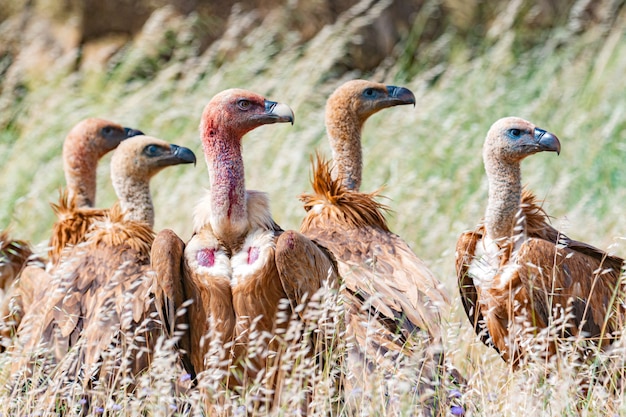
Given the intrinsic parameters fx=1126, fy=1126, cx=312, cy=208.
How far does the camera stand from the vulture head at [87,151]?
7.04 meters

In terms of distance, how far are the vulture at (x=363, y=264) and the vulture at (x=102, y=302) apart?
29.8 inches

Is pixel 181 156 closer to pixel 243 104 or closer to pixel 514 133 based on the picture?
pixel 243 104

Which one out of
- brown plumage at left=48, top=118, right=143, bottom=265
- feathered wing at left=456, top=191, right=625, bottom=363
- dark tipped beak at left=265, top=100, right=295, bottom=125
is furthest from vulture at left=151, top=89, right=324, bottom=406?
brown plumage at left=48, top=118, right=143, bottom=265

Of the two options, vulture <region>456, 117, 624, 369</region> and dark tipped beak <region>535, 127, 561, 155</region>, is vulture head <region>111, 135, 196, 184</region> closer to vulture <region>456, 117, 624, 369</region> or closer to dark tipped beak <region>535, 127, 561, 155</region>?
vulture <region>456, 117, 624, 369</region>

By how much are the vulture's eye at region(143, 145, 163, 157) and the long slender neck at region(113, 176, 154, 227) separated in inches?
6.7

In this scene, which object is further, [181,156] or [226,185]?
[181,156]

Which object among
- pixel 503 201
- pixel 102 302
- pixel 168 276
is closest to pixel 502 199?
pixel 503 201

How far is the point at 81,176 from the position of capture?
7.04 m

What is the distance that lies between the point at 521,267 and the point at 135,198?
230 centimetres

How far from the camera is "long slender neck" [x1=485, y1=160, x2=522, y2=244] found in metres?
5.42

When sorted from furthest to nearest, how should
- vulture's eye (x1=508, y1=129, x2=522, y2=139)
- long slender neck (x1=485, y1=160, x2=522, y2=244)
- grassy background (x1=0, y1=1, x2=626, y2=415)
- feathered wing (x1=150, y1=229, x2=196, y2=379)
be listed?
grassy background (x1=0, y1=1, x2=626, y2=415) < vulture's eye (x1=508, y1=129, x2=522, y2=139) < long slender neck (x1=485, y1=160, x2=522, y2=244) < feathered wing (x1=150, y1=229, x2=196, y2=379)

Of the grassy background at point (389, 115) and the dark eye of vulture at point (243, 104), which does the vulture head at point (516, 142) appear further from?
the grassy background at point (389, 115)

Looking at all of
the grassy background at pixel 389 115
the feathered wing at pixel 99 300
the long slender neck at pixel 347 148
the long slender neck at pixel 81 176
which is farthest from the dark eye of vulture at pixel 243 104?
the long slender neck at pixel 81 176

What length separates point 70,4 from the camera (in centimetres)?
1113
